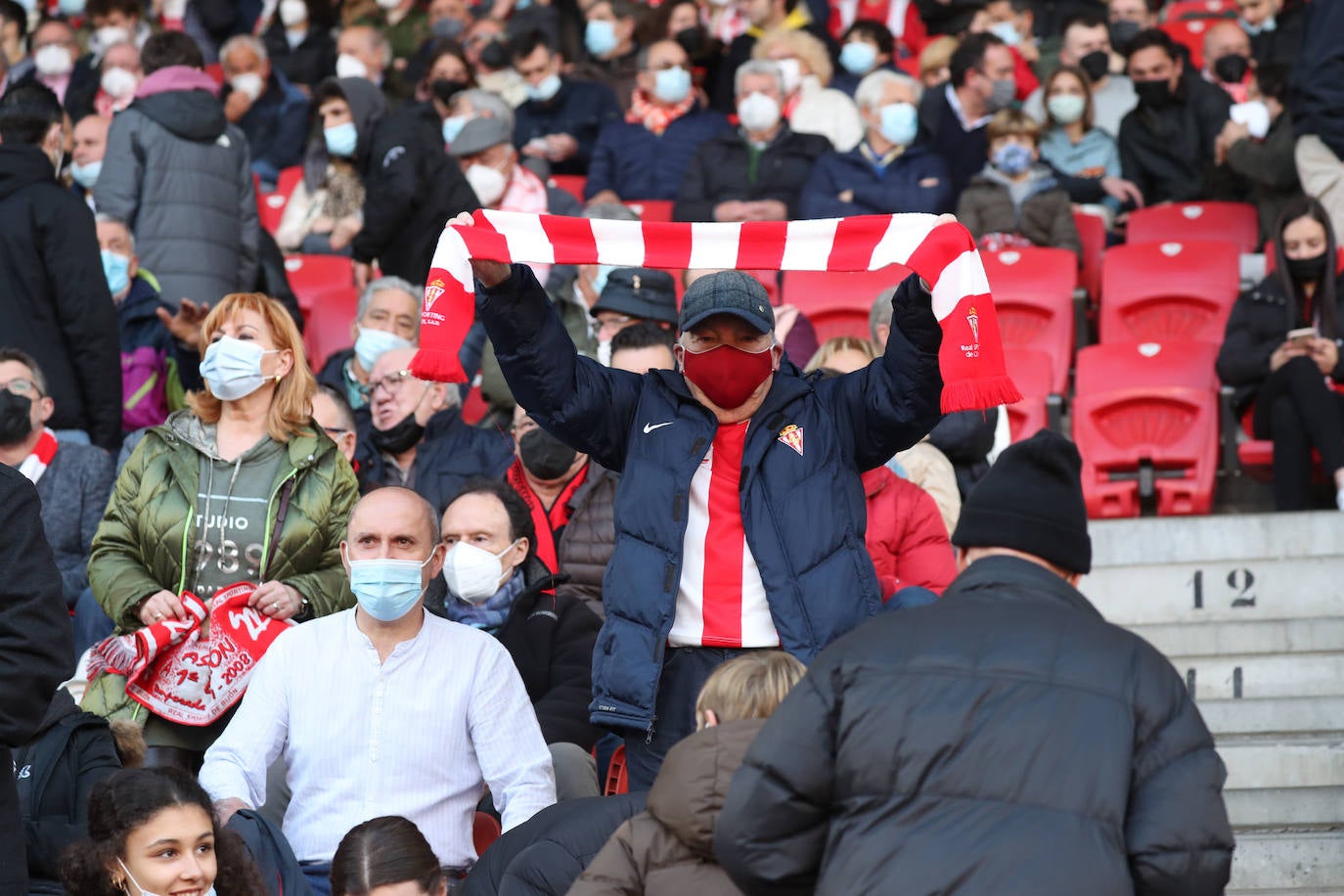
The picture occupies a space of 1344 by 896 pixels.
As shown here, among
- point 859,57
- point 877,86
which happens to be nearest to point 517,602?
point 877,86

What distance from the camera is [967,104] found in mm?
11008

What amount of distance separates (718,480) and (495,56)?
8764 mm

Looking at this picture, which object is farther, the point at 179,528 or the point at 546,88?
the point at 546,88

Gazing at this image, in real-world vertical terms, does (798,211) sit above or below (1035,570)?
above

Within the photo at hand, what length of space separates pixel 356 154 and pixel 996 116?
364 cm

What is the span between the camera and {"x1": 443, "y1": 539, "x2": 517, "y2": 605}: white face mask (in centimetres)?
605

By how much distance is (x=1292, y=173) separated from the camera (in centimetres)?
990

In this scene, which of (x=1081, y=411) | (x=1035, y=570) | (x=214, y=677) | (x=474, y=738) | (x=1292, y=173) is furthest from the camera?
(x=1292, y=173)

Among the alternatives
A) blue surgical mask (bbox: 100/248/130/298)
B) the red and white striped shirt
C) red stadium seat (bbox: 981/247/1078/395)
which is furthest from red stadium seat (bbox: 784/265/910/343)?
the red and white striped shirt

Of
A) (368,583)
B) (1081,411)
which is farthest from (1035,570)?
(1081,411)

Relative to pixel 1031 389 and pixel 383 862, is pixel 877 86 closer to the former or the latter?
pixel 1031 389

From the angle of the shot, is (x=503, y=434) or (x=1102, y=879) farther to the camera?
(x=503, y=434)

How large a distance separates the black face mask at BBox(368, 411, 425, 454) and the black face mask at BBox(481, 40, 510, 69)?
588 centimetres

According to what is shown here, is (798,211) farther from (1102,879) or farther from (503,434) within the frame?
(1102,879)
